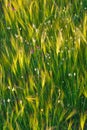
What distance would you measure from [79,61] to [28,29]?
1.33ft

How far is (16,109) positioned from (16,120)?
65mm

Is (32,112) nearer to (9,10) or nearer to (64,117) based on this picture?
(64,117)

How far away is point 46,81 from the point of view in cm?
170

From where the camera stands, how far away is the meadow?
159 cm

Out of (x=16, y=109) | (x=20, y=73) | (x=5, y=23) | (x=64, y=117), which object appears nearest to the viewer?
(x=16, y=109)

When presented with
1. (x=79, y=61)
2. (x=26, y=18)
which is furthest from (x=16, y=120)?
(x=26, y=18)

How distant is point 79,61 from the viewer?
179 cm

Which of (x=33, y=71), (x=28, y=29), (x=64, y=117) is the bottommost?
(x=64, y=117)

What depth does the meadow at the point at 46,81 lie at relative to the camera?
1.59 meters

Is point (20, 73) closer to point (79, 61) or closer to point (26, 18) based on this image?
point (79, 61)

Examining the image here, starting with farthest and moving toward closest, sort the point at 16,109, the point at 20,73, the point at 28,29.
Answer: the point at 28,29 < the point at 20,73 < the point at 16,109

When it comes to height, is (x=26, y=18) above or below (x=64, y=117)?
above

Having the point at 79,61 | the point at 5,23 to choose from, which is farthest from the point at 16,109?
the point at 5,23

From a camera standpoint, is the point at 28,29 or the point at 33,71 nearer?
the point at 33,71
